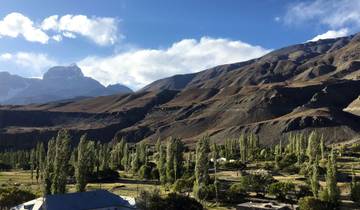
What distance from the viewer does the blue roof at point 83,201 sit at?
296 feet

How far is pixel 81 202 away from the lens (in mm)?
92875

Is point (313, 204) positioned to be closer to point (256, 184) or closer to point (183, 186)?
point (256, 184)

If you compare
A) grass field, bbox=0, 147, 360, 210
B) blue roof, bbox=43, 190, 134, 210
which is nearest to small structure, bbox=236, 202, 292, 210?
grass field, bbox=0, 147, 360, 210

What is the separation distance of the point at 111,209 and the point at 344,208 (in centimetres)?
5174

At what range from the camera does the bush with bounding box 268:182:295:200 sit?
121 meters

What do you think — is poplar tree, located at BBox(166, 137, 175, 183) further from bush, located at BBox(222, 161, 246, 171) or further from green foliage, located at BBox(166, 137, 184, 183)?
bush, located at BBox(222, 161, 246, 171)

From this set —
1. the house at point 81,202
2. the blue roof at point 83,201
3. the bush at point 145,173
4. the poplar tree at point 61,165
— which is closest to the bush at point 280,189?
the house at point 81,202

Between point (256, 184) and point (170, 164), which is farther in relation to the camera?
point (170, 164)

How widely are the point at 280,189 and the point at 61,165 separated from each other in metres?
54.2

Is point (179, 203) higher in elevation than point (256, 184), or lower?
lower

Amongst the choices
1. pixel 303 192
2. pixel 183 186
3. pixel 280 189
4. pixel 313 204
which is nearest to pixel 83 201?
pixel 183 186

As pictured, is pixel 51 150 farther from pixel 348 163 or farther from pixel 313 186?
pixel 348 163

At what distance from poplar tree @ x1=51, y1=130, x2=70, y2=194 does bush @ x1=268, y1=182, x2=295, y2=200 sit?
50088 mm

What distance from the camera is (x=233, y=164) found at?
7146 inches
